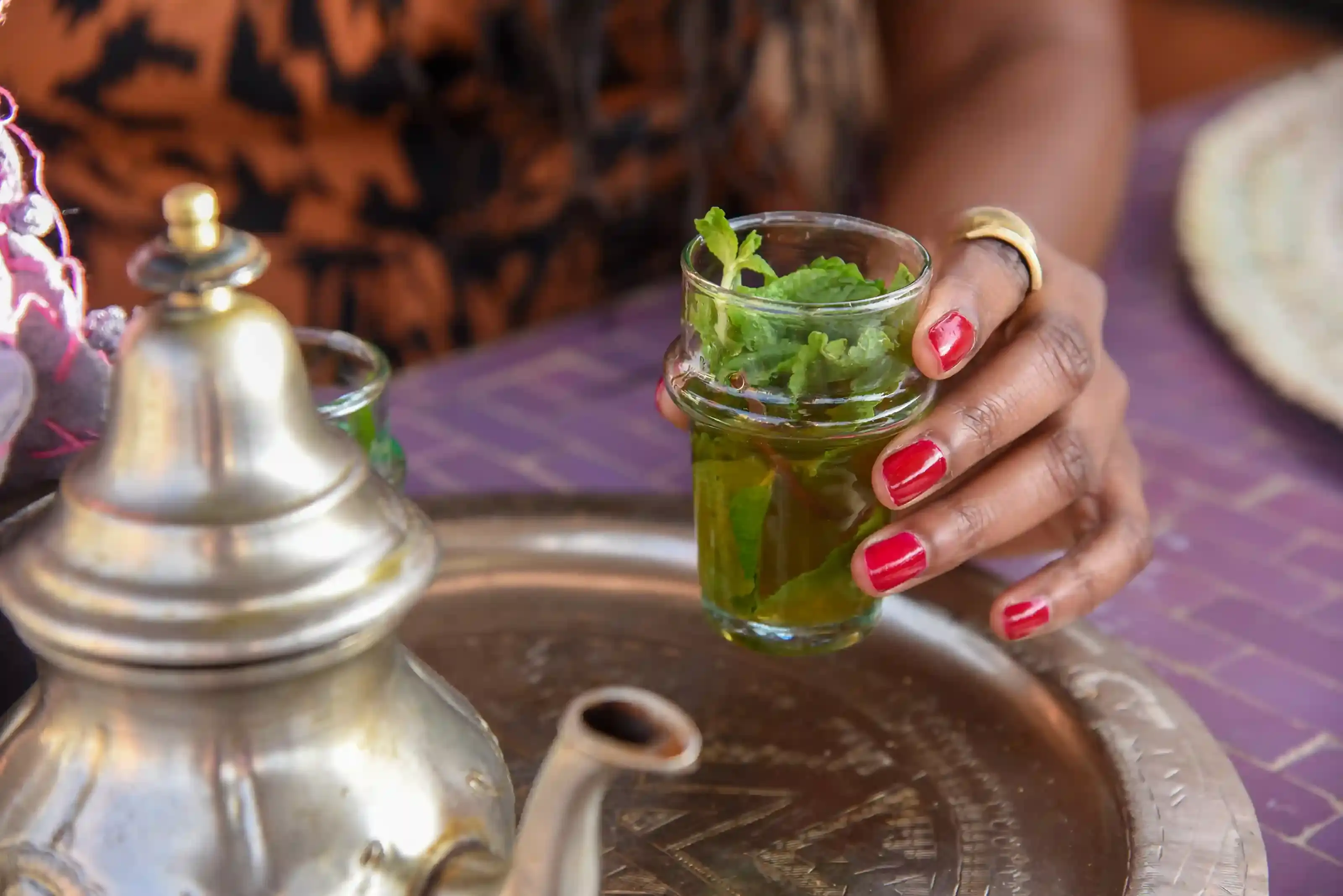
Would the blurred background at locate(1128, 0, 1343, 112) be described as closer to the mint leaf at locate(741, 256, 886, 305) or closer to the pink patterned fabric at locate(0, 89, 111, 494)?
the mint leaf at locate(741, 256, 886, 305)

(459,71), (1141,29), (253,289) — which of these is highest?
(459,71)

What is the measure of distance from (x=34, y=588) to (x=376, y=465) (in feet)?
0.96

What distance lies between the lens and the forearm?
1.14 m

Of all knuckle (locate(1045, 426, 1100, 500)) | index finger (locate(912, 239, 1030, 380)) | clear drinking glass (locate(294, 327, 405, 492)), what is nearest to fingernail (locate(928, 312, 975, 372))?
index finger (locate(912, 239, 1030, 380))

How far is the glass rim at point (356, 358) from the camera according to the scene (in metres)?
0.62

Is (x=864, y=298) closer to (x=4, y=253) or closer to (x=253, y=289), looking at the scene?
(x=4, y=253)

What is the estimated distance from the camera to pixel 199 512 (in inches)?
15.1

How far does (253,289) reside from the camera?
1164 millimetres

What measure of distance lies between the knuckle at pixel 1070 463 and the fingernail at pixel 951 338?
0.11 metres

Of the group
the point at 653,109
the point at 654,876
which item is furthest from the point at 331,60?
the point at 654,876

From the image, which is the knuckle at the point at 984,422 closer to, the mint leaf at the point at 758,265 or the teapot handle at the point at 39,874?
the mint leaf at the point at 758,265

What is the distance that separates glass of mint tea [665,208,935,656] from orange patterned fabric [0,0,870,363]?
0.52 metres

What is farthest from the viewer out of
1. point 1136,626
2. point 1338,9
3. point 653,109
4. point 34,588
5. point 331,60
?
point 1338,9

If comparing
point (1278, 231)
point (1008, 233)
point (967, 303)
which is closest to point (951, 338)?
point (967, 303)
